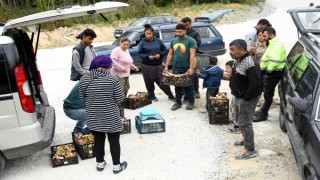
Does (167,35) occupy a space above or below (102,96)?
below

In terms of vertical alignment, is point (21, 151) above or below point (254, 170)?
above

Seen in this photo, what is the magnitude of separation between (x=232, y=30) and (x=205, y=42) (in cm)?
1292

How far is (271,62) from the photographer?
258 inches

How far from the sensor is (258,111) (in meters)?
7.34

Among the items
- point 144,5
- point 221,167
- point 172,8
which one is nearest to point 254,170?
point 221,167

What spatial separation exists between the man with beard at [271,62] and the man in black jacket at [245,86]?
143 centimetres

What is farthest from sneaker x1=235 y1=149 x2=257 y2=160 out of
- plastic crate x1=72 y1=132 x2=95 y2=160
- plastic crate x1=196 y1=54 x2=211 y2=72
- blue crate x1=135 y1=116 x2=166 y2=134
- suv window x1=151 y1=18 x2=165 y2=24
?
suv window x1=151 y1=18 x2=165 y2=24

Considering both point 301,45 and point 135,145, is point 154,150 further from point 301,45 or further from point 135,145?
point 301,45

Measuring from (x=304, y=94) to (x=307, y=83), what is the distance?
15 cm

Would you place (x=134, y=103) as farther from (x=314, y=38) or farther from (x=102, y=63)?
(x=314, y=38)

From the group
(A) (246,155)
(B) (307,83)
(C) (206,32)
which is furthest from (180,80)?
(C) (206,32)

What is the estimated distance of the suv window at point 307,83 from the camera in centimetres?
458

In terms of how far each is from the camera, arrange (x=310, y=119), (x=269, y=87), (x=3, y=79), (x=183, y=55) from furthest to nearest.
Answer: (x=183, y=55), (x=269, y=87), (x=3, y=79), (x=310, y=119)

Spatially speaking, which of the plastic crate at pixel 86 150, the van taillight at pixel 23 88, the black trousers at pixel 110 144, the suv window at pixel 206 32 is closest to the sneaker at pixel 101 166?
the black trousers at pixel 110 144
